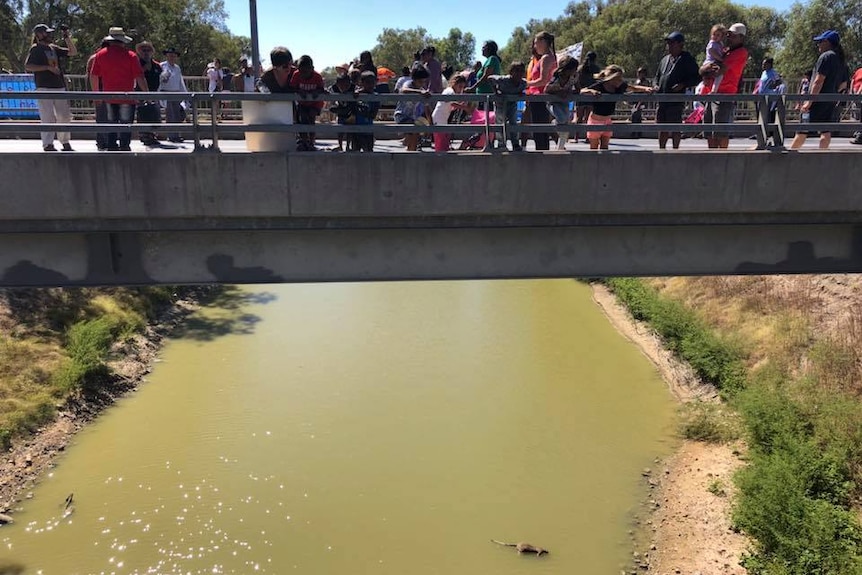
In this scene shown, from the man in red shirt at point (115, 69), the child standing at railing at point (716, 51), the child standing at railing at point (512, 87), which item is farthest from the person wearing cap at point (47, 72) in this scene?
the child standing at railing at point (716, 51)

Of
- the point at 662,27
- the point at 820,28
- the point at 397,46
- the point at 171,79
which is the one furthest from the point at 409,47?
the point at 171,79

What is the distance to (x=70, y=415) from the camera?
15438 mm

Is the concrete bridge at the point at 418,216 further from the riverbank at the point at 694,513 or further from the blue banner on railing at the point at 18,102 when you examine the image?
the blue banner on railing at the point at 18,102

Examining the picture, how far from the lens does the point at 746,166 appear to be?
7.30m

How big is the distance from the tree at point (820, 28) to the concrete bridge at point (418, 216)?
28146mm

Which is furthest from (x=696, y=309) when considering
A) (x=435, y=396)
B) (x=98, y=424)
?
(x=98, y=424)

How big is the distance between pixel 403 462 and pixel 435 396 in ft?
9.83

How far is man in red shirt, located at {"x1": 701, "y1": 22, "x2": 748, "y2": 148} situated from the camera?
8820mm

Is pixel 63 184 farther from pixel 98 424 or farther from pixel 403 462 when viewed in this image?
pixel 98 424

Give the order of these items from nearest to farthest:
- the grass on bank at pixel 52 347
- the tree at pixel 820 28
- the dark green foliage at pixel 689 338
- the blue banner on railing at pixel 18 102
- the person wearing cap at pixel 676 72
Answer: the person wearing cap at pixel 676 72 < the blue banner on railing at pixel 18 102 < the grass on bank at pixel 52 347 < the dark green foliage at pixel 689 338 < the tree at pixel 820 28

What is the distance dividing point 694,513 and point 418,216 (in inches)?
364

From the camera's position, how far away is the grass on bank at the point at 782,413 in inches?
437

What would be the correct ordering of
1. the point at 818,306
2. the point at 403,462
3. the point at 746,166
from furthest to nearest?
the point at 818,306, the point at 403,462, the point at 746,166

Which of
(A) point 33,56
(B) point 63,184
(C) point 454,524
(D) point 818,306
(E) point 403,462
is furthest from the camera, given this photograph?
(D) point 818,306
